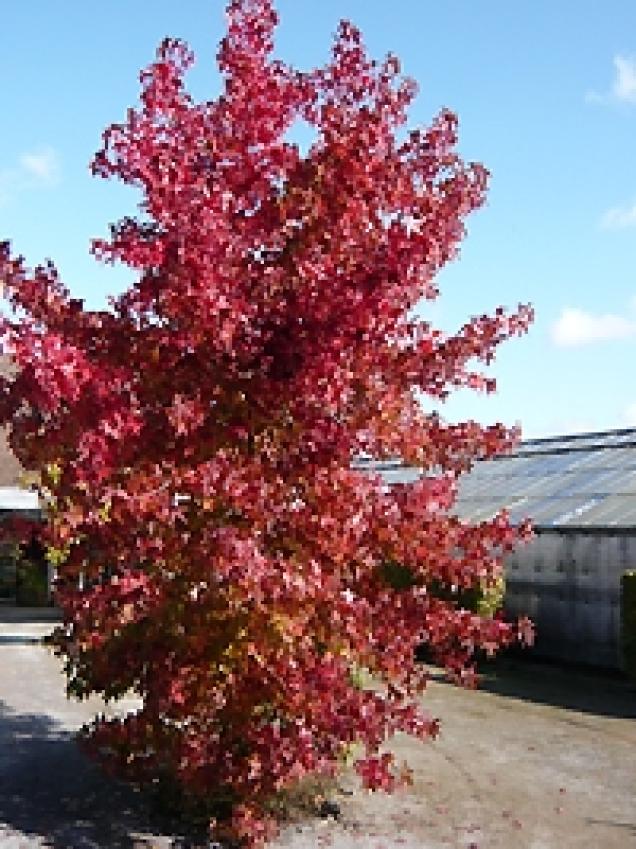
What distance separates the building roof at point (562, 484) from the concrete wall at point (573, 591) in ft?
1.14

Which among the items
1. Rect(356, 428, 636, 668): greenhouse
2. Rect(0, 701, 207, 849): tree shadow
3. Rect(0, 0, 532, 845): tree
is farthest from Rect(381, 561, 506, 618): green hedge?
Rect(0, 0, 532, 845): tree

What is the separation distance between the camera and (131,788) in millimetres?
9188

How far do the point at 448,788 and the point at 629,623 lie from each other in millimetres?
6962

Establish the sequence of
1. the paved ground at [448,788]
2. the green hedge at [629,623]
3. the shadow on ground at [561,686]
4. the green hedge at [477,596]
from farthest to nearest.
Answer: the green hedge at [477,596]
the green hedge at [629,623]
the shadow on ground at [561,686]
the paved ground at [448,788]

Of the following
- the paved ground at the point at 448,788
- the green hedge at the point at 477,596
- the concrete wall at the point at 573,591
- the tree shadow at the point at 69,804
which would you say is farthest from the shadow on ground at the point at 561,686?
the tree shadow at the point at 69,804

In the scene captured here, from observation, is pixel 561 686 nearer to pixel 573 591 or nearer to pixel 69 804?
pixel 573 591

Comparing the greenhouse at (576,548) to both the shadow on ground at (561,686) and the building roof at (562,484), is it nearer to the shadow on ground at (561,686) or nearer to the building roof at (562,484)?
the building roof at (562,484)

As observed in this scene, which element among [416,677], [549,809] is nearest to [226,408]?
[416,677]

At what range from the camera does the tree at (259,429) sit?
695 centimetres

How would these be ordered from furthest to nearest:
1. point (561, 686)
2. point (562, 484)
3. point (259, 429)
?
point (562, 484) → point (561, 686) → point (259, 429)

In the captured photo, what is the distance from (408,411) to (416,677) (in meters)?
2.04

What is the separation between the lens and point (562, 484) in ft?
66.8

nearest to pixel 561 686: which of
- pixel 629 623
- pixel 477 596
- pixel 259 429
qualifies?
pixel 629 623

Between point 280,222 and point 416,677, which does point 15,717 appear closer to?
point 416,677
